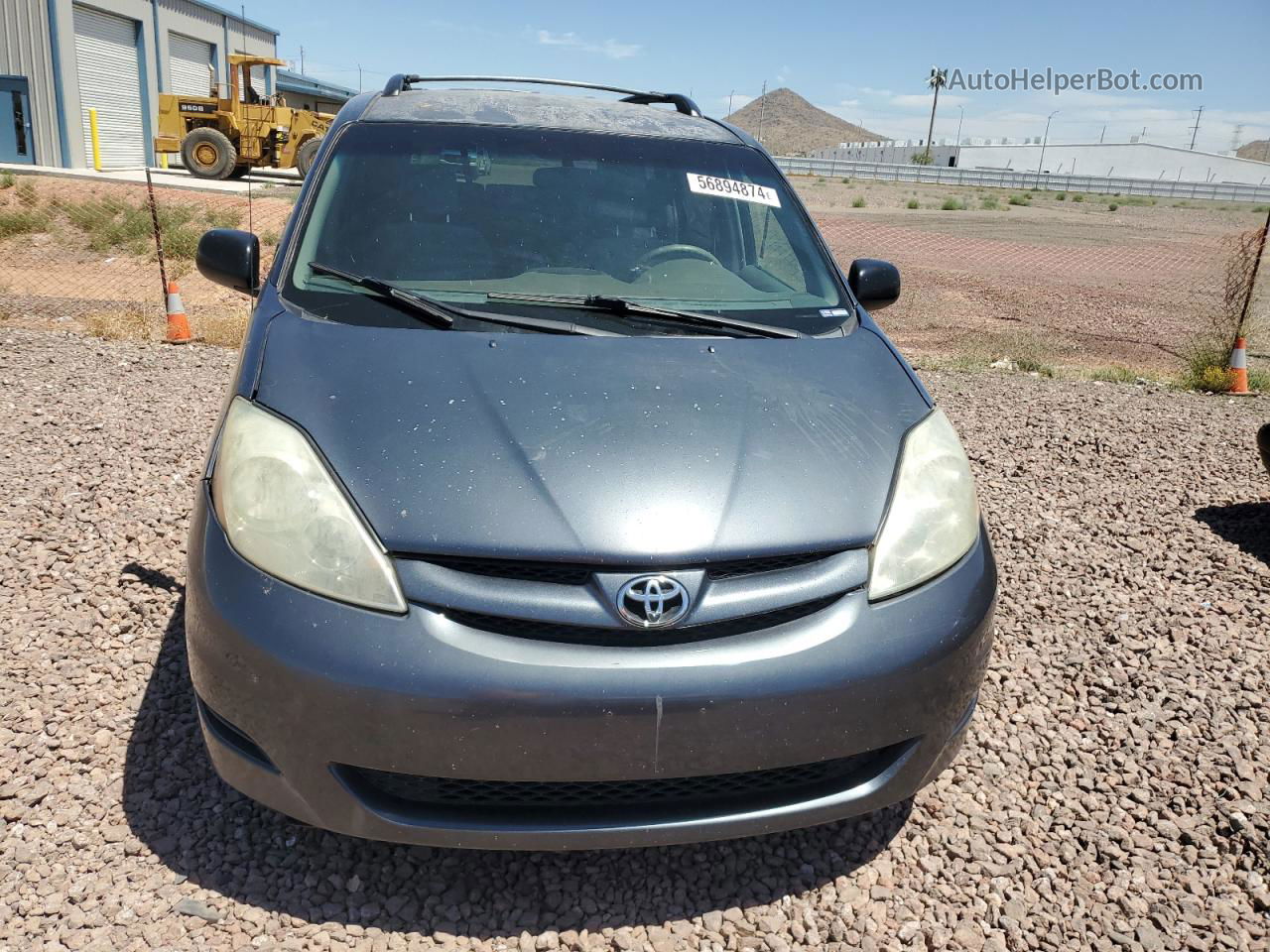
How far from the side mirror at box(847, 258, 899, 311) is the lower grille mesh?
1.86 m

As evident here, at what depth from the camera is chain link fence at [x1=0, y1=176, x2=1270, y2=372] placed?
10.9 m

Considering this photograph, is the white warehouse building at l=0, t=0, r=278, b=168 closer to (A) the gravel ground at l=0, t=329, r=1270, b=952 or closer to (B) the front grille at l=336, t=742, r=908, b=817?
(A) the gravel ground at l=0, t=329, r=1270, b=952

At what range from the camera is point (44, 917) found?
2.12 metres

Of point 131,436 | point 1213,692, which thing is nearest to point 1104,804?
point 1213,692

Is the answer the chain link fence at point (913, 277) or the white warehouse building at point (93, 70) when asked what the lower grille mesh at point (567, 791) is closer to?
the chain link fence at point (913, 277)

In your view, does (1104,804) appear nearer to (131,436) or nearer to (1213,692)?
(1213,692)

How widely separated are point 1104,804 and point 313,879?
6.89 ft

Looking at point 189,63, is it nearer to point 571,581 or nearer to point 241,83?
point 241,83

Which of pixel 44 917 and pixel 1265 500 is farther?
pixel 1265 500

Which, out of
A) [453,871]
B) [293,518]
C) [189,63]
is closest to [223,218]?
[293,518]

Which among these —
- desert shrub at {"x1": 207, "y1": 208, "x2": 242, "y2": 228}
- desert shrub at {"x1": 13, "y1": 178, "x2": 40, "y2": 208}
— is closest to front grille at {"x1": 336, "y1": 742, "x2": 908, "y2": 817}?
desert shrub at {"x1": 207, "y1": 208, "x2": 242, "y2": 228}

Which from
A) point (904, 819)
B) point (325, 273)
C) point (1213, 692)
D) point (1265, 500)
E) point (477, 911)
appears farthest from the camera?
point (1265, 500)

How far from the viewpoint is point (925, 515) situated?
221 cm

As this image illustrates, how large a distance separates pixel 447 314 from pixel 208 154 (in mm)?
26196
